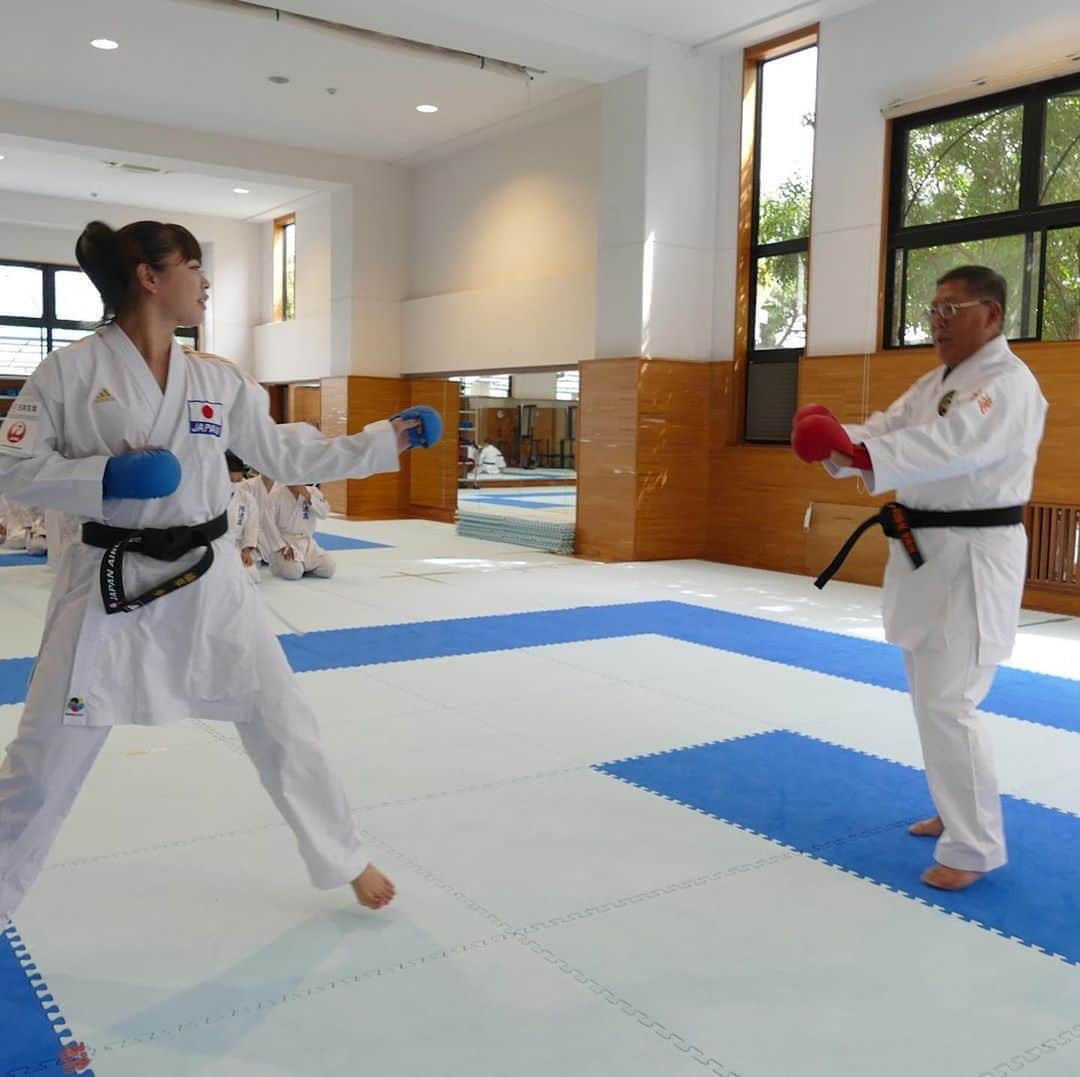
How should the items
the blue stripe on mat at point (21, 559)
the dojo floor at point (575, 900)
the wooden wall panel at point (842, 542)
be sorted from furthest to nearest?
the blue stripe on mat at point (21, 559) < the wooden wall panel at point (842, 542) < the dojo floor at point (575, 900)

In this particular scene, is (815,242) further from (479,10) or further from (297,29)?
(297,29)

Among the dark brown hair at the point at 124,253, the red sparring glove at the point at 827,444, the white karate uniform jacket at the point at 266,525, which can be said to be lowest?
the white karate uniform jacket at the point at 266,525

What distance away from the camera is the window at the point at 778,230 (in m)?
8.29

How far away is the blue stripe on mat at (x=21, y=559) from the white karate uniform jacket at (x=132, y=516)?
6.54 metres

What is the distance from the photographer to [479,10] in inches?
297

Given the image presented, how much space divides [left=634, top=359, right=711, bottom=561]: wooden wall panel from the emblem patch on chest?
658cm

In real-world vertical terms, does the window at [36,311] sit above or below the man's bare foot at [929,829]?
above

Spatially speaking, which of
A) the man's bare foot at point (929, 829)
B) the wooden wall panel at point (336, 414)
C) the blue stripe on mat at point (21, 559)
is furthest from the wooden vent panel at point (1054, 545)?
the wooden wall panel at point (336, 414)

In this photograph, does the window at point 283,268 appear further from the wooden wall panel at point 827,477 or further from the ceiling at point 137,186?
the wooden wall panel at point 827,477

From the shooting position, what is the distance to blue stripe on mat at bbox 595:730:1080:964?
2.50m

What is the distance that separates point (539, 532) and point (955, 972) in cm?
746

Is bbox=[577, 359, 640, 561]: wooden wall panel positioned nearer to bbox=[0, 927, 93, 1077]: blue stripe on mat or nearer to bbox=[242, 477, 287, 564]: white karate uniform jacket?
bbox=[242, 477, 287, 564]: white karate uniform jacket

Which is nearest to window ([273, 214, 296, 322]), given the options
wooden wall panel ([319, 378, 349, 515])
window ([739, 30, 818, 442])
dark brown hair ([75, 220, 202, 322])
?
wooden wall panel ([319, 378, 349, 515])

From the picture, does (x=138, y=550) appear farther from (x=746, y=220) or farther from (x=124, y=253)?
(x=746, y=220)
